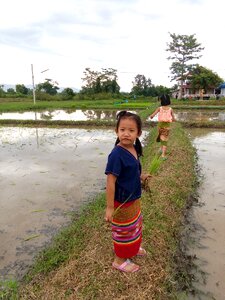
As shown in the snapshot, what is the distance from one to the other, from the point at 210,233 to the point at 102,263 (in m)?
1.55

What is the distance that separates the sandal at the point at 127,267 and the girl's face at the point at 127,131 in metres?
1.01

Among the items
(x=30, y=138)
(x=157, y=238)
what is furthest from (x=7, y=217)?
(x=30, y=138)

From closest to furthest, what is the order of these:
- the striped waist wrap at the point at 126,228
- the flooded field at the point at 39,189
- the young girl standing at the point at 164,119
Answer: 1. the striped waist wrap at the point at 126,228
2. the flooded field at the point at 39,189
3. the young girl standing at the point at 164,119

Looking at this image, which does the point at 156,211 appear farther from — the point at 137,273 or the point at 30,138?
the point at 30,138

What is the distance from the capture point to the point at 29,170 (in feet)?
19.8

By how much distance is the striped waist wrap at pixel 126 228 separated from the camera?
2.19 metres

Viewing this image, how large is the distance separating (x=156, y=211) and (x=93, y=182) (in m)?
2.01

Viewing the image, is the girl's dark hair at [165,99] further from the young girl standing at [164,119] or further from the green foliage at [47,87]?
the green foliage at [47,87]

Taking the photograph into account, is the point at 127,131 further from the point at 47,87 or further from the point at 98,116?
the point at 47,87

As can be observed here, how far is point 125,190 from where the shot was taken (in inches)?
84.4

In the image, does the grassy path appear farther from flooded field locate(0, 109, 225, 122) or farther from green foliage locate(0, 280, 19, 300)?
flooded field locate(0, 109, 225, 122)

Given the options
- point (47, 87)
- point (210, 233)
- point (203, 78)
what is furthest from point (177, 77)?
point (210, 233)

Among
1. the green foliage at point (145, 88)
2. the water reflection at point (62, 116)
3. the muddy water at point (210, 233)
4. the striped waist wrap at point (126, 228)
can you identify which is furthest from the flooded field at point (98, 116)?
the green foliage at point (145, 88)

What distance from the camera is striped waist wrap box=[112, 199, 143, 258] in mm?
2189
